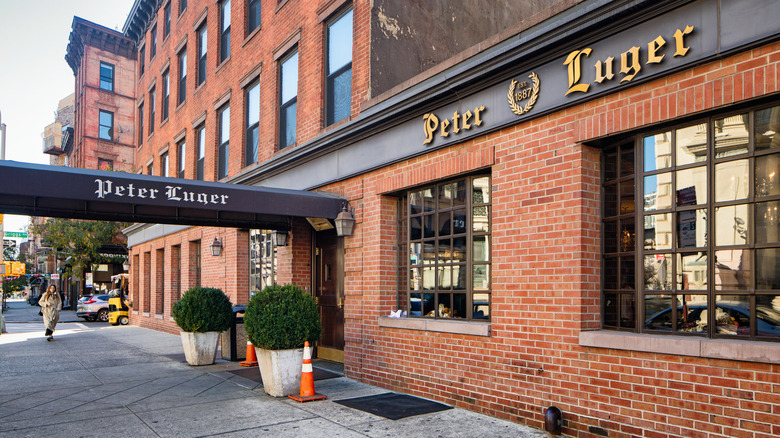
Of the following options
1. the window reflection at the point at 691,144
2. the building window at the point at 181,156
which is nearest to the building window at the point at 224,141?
the building window at the point at 181,156

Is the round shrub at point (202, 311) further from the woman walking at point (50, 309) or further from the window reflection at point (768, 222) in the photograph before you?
the window reflection at point (768, 222)

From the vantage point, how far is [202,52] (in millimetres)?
18641

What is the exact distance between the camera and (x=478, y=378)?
7293 mm

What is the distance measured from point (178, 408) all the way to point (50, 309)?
12.7m

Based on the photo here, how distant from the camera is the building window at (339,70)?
36.2 feet

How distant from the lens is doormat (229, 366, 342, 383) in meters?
9.90

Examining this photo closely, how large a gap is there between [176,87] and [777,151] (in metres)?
19.5

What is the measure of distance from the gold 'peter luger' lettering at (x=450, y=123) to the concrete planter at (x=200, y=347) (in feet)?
20.0

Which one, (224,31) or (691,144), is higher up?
(224,31)

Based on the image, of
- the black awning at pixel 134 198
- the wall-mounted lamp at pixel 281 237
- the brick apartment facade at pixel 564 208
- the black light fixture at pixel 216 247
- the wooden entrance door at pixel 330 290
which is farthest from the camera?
the black light fixture at pixel 216 247

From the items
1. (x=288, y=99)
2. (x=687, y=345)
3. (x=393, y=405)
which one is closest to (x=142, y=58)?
(x=288, y=99)

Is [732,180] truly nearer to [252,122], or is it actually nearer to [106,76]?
[252,122]

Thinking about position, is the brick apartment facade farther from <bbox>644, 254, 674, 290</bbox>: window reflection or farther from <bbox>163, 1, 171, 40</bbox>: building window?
<bbox>163, 1, 171, 40</bbox>: building window

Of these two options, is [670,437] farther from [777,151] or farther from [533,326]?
[777,151]
